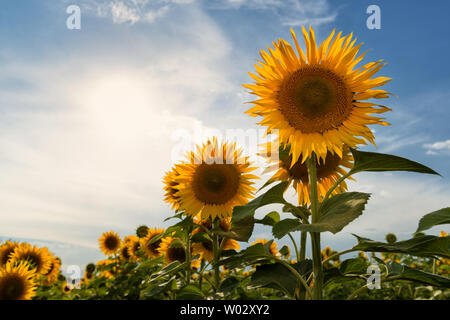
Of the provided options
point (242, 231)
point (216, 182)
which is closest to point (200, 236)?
point (216, 182)

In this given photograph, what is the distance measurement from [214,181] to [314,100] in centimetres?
134

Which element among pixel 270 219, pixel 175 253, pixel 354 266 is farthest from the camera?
pixel 175 253

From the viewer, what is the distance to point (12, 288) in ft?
11.9

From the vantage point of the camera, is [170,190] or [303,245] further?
[170,190]

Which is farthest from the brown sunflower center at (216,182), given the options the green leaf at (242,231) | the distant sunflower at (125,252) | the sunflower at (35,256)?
the distant sunflower at (125,252)

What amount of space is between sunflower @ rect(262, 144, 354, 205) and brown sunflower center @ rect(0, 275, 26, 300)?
9.26ft

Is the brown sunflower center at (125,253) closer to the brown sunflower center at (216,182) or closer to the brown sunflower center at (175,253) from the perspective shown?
the brown sunflower center at (175,253)

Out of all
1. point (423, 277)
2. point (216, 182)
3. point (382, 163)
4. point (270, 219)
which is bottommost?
point (423, 277)

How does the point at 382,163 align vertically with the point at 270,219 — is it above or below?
above

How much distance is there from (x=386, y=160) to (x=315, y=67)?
73cm

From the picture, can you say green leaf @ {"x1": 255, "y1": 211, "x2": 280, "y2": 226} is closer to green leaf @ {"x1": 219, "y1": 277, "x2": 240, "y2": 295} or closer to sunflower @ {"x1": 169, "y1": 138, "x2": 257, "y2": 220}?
green leaf @ {"x1": 219, "y1": 277, "x2": 240, "y2": 295}

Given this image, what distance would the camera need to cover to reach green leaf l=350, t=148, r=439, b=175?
5.94 ft

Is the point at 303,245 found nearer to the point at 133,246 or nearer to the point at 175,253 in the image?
the point at 175,253
